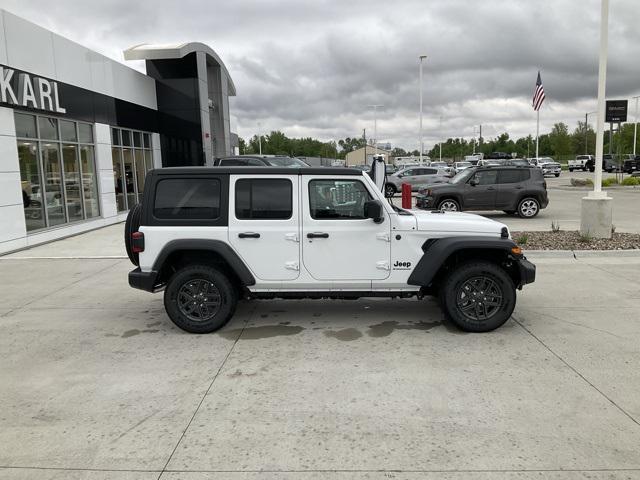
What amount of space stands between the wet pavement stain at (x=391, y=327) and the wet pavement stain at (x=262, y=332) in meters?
0.83

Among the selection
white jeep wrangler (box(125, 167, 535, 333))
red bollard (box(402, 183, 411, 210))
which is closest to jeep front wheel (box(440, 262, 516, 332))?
white jeep wrangler (box(125, 167, 535, 333))

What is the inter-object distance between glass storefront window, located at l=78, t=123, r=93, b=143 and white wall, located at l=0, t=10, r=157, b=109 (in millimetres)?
1102

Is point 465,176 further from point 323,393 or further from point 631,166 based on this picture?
point 631,166

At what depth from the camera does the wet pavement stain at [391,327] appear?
5715mm

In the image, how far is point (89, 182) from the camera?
15664mm

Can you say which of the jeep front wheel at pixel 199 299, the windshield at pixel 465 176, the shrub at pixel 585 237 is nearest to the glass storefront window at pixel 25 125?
the jeep front wheel at pixel 199 299

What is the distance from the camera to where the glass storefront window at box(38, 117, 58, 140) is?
42.6ft

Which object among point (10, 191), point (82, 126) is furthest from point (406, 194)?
point (82, 126)

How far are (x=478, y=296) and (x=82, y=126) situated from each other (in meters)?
13.4

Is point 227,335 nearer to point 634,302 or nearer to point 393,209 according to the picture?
point 393,209

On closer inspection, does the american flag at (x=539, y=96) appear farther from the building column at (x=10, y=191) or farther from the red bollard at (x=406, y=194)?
the building column at (x=10, y=191)

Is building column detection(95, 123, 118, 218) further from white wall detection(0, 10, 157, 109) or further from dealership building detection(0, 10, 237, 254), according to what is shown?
white wall detection(0, 10, 157, 109)

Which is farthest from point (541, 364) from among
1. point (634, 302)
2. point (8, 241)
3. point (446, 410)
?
point (8, 241)

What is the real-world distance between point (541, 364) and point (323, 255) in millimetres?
2399
